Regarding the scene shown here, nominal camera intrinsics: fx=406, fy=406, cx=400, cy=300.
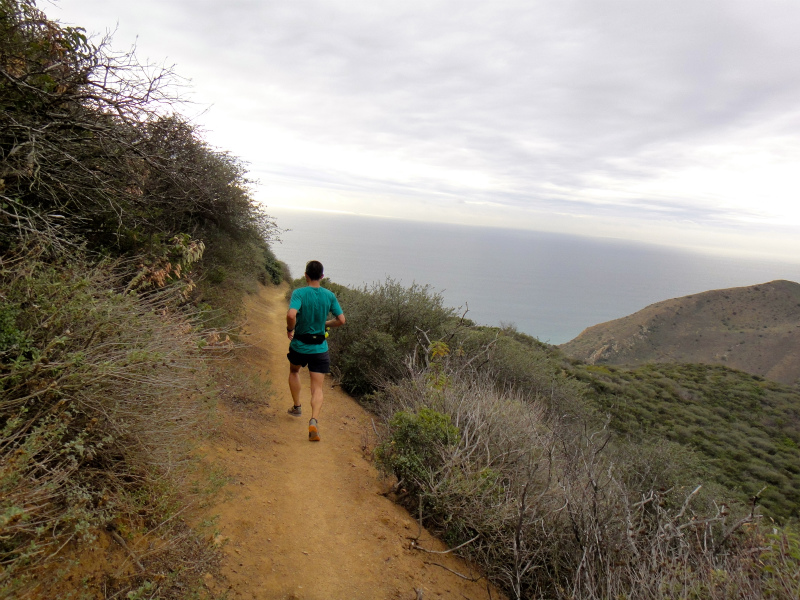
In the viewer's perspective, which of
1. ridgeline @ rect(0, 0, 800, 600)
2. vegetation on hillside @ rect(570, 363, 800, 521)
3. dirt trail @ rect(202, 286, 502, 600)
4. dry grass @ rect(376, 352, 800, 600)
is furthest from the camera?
vegetation on hillside @ rect(570, 363, 800, 521)

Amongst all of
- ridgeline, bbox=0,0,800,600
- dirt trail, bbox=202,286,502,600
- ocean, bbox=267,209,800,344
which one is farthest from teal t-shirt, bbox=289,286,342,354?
ocean, bbox=267,209,800,344

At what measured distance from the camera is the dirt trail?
2.73 m

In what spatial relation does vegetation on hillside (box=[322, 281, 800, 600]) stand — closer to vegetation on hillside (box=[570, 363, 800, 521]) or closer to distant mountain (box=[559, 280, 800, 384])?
vegetation on hillside (box=[570, 363, 800, 521])

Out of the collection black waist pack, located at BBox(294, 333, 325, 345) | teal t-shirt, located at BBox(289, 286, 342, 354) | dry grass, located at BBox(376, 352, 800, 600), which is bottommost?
dry grass, located at BBox(376, 352, 800, 600)

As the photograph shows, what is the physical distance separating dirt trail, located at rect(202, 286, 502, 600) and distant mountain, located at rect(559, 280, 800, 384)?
137 ft

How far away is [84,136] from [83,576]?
12.8 ft

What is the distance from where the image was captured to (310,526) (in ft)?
10.8

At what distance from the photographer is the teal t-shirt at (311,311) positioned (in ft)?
15.1

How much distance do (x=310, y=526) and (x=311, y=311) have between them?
7.16 feet

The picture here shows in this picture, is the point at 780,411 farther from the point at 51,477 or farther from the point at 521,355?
the point at 51,477

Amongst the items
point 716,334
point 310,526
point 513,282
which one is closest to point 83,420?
point 310,526

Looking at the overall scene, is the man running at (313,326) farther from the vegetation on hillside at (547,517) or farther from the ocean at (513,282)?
the ocean at (513,282)

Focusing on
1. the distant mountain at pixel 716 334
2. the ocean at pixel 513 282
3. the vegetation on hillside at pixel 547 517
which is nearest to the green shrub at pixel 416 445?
the vegetation on hillside at pixel 547 517

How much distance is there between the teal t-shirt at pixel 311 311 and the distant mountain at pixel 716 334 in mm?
41531
